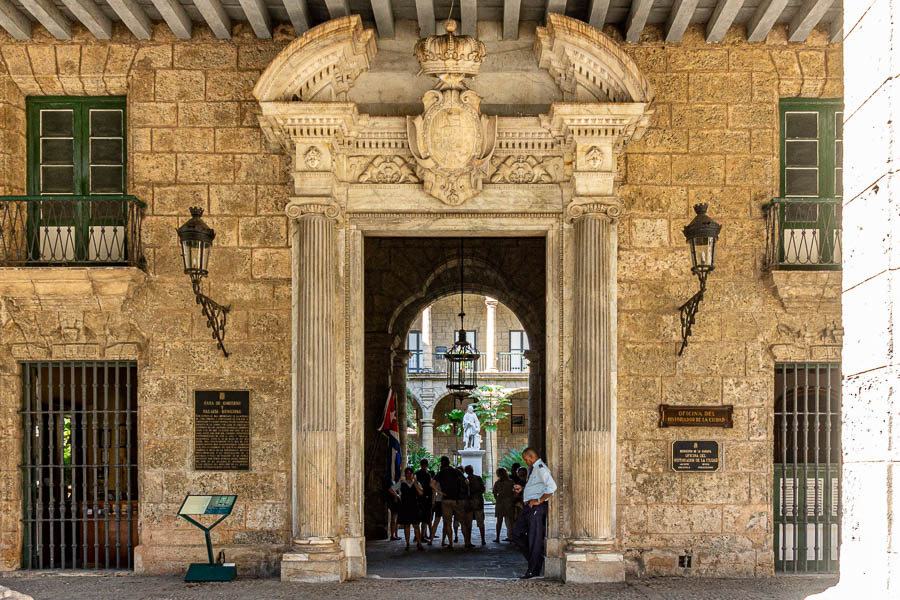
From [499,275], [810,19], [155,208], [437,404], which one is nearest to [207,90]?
[155,208]

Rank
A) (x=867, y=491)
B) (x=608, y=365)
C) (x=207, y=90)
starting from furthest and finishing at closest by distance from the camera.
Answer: (x=207, y=90)
(x=608, y=365)
(x=867, y=491)

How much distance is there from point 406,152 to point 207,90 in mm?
2143

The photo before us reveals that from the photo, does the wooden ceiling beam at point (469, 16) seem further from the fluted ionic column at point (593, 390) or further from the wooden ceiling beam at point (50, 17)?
the wooden ceiling beam at point (50, 17)

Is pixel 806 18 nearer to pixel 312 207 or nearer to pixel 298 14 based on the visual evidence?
pixel 298 14

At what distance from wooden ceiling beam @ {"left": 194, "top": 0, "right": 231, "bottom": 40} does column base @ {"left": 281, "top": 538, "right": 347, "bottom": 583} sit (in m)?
5.00

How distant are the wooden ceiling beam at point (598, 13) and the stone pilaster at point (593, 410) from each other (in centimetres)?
177

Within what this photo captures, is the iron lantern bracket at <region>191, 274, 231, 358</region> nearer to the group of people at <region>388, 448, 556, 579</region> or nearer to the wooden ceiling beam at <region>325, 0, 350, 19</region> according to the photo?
the wooden ceiling beam at <region>325, 0, 350, 19</region>

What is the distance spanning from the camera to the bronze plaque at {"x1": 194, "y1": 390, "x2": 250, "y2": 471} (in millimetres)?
9609

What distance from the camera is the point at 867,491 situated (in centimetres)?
388

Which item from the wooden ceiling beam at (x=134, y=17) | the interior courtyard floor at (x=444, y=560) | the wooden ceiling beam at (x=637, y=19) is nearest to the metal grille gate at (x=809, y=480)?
the interior courtyard floor at (x=444, y=560)

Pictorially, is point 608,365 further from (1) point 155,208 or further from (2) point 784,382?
(1) point 155,208

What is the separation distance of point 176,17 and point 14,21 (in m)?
1.62

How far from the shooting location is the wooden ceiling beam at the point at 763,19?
912 centimetres

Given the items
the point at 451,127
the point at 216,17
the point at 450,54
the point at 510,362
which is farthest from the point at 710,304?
the point at 510,362
